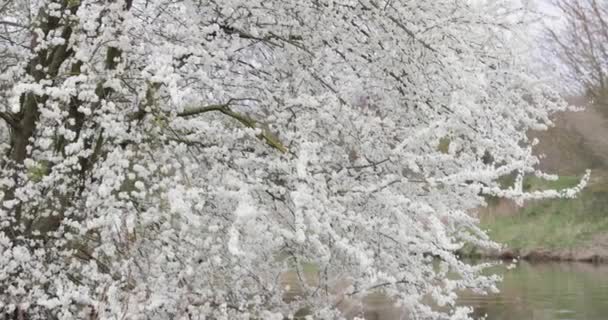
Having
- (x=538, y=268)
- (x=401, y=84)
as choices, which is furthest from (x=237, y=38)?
(x=538, y=268)

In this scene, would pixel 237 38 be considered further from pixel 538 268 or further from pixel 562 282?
pixel 538 268

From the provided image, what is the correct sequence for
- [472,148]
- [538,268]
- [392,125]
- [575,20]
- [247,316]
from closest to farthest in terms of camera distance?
[247,316]
[392,125]
[472,148]
[538,268]
[575,20]

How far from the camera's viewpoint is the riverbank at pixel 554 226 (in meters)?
27.6

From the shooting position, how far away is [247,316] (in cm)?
586

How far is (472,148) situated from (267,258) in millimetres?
1963

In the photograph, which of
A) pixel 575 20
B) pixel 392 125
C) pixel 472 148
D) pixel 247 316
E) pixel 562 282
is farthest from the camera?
pixel 575 20

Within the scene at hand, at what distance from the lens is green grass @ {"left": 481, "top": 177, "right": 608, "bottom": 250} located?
28.6 m

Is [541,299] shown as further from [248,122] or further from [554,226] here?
[554,226]

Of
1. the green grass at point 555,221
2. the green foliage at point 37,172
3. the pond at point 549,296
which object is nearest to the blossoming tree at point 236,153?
the green foliage at point 37,172

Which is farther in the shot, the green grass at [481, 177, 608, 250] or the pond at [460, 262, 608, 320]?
the green grass at [481, 177, 608, 250]

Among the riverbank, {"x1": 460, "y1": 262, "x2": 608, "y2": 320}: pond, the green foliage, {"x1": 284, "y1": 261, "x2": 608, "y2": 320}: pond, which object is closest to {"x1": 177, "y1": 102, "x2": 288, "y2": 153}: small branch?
the green foliage

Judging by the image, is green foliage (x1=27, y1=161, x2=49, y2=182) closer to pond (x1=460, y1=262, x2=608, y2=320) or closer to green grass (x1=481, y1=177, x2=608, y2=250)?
pond (x1=460, y1=262, x2=608, y2=320)

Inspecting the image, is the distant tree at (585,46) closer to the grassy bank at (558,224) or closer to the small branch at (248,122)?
the grassy bank at (558,224)

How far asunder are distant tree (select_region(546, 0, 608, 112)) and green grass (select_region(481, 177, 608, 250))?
3570 millimetres
